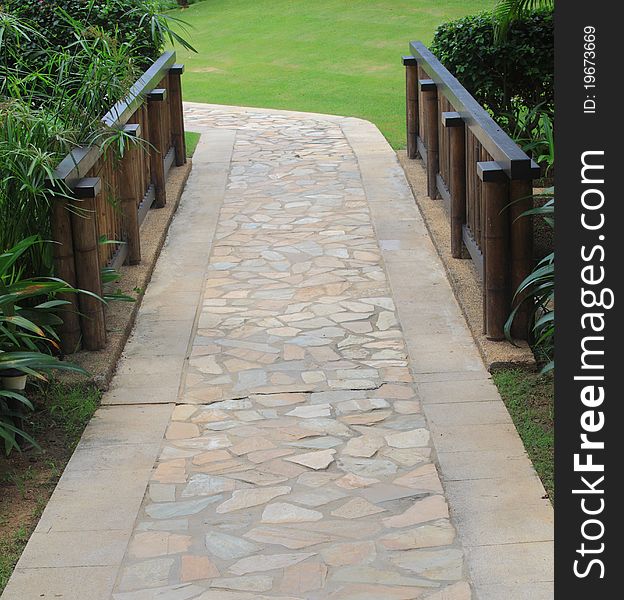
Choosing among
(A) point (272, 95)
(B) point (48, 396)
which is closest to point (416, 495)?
(B) point (48, 396)

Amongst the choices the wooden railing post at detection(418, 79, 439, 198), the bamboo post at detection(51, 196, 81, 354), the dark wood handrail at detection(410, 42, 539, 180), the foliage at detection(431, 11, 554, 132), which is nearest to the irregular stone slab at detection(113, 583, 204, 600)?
the bamboo post at detection(51, 196, 81, 354)

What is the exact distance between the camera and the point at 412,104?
35.4 feet

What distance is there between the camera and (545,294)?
5797 mm

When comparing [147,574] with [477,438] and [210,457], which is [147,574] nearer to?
[210,457]

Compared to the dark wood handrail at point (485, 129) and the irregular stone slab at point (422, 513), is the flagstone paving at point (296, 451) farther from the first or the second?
the dark wood handrail at point (485, 129)

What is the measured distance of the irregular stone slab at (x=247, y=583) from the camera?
Answer: 4.02m

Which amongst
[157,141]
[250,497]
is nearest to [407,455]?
[250,497]

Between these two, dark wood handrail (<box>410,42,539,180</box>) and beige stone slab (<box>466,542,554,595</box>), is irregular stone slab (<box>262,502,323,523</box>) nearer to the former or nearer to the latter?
beige stone slab (<box>466,542,554,595</box>)

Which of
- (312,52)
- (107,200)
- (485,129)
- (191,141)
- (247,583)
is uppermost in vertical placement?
(485,129)

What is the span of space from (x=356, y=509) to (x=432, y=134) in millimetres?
5246

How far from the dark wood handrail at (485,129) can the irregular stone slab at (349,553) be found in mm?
2362

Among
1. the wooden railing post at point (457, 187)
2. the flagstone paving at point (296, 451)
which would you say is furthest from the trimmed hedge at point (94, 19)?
the wooden railing post at point (457, 187)

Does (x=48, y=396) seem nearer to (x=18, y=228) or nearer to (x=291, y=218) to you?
(x=18, y=228)

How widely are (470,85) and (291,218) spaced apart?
2337 millimetres
